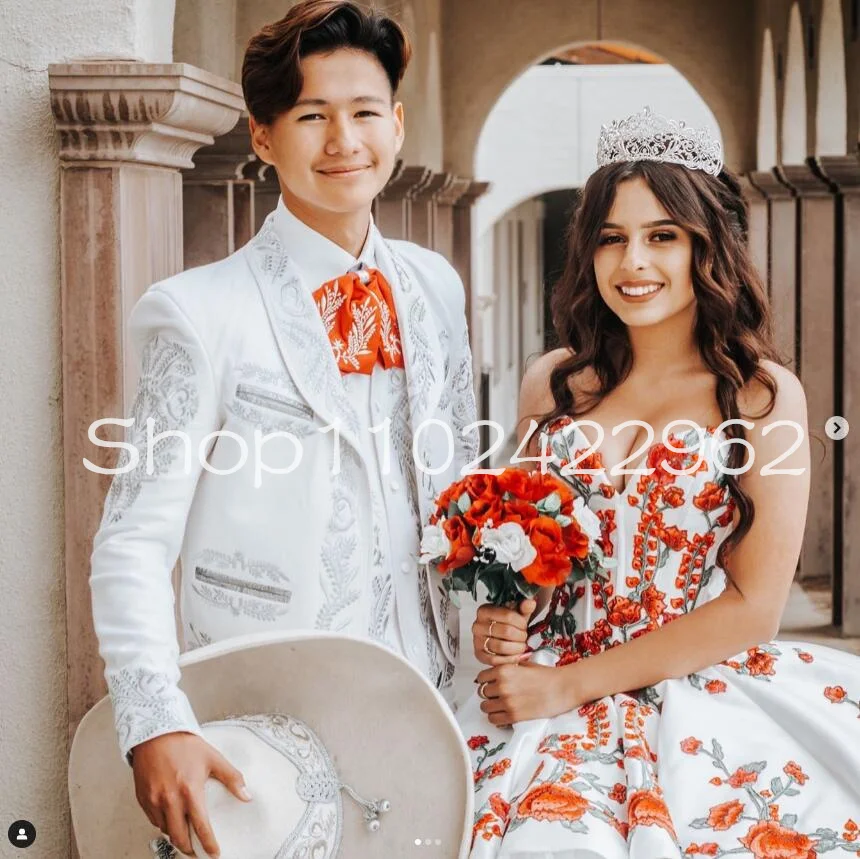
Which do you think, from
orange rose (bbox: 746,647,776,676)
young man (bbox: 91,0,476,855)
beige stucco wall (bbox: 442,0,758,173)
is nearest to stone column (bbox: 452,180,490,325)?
beige stucco wall (bbox: 442,0,758,173)

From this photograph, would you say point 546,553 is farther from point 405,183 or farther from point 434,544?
point 405,183

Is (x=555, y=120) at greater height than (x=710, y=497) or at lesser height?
greater

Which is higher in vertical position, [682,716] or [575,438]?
[575,438]

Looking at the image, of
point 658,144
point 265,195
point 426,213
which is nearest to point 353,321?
point 658,144

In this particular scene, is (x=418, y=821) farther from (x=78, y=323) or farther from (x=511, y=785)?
(x=78, y=323)

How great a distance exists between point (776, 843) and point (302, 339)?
46.2 inches

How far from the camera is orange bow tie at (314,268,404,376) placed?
2.56 metres

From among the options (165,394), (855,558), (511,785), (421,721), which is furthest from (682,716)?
(855,558)

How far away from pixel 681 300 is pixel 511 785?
1030mm

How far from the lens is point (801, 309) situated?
979 cm

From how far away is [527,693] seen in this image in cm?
260

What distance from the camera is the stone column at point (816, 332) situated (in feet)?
30.9

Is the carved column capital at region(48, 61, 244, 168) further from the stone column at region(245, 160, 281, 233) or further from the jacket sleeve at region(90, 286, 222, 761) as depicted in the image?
the stone column at region(245, 160, 281, 233)

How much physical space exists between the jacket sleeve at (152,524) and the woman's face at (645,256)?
0.88 m
